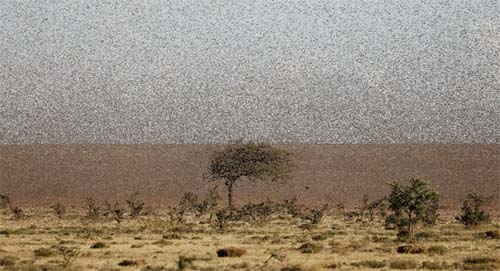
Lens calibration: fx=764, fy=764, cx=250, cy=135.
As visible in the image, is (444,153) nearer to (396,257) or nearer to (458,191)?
(458,191)

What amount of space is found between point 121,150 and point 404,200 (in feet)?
330

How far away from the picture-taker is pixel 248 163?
84.6 meters

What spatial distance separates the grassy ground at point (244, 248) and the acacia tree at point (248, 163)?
24.6 meters

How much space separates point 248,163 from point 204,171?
4716cm

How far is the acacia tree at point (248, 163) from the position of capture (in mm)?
84062

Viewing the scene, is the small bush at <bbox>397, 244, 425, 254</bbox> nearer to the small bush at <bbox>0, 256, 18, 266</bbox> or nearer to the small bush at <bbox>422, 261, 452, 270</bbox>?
the small bush at <bbox>422, 261, 452, 270</bbox>

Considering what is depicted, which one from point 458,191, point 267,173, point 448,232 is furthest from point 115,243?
point 458,191

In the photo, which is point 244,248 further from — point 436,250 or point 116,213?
point 116,213

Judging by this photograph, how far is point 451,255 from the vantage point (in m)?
35.6

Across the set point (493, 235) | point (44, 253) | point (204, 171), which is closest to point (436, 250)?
point (493, 235)

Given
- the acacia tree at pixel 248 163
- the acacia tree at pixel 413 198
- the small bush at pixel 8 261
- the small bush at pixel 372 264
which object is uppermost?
the acacia tree at pixel 248 163

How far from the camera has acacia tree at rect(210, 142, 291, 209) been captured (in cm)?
8406

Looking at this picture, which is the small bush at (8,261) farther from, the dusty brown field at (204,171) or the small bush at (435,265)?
the dusty brown field at (204,171)

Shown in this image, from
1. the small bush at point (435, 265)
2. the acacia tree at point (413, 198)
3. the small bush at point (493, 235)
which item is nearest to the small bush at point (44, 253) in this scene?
the small bush at point (435, 265)
